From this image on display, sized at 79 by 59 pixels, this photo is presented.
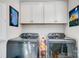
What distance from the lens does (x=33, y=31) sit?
3219mm

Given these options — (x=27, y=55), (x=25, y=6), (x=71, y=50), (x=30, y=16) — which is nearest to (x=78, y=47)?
(x=71, y=50)

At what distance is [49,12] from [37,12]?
0.92ft

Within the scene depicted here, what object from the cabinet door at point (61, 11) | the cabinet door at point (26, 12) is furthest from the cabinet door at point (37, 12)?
the cabinet door at point (61, 11)

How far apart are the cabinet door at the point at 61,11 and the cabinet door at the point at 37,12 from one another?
15.4 inches

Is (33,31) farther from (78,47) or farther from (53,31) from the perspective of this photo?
(78,47)

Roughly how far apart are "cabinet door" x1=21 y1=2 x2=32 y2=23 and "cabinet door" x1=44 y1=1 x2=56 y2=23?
361mm

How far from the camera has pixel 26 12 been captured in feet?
10.3

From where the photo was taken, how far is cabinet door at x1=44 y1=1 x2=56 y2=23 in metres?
3.10

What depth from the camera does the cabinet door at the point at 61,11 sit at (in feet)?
10.1

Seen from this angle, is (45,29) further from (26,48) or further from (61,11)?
(26,48)

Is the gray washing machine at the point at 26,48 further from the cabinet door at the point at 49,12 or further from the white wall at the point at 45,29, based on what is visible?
the cabinet door at the point at 49,12

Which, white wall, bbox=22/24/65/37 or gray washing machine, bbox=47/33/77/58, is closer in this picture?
gray washing machine, bbox=47/33/77/58

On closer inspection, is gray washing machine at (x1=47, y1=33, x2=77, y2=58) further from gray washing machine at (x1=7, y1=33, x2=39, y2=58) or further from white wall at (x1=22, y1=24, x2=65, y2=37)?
white wall at (x1=22, y1=24, x2=65, y2=37)

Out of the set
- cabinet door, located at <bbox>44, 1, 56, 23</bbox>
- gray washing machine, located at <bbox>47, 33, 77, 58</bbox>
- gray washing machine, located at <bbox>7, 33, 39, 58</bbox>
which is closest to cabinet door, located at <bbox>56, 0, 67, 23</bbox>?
cabinet door, located at <bbox>44, 1, 56, 23</bbox>
